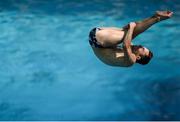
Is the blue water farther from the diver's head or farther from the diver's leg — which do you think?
the diver's leg

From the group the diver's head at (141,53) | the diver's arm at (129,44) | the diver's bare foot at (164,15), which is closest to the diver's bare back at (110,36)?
the diver's arm at (129,44)

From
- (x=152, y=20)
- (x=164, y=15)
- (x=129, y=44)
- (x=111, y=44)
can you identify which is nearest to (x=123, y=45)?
(x=129, y=44)

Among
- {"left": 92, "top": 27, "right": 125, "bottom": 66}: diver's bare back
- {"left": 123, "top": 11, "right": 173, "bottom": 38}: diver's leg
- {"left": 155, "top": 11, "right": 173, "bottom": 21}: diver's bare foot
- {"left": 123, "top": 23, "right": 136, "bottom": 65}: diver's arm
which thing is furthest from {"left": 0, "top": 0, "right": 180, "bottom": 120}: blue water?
{"left": 155, "top": 11, "right": 173, "bottom": 21}: diver's bare foot

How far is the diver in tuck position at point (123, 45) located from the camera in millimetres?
4828

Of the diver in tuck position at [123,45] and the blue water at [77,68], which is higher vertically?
the blue water at [77,68]

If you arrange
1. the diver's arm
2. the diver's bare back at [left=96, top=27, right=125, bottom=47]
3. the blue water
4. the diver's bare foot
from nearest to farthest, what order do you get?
1. the diver's bare foot
2. the diver's arm
3. the diver's bare back at [left=96, top=27, right=125, bottom=47]
4. the blue water

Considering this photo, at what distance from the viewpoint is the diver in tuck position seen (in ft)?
15.8

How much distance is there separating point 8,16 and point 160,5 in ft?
13.1

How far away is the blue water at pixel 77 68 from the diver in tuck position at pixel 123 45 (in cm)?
230

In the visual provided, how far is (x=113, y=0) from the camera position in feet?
38.4

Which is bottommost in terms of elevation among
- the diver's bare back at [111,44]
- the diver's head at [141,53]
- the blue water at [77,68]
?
the diver's head at [141,53]

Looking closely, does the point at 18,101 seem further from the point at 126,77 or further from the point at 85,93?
the point at 126,77

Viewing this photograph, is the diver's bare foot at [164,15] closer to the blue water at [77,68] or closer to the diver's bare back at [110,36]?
the diver's bare back at [110,36]

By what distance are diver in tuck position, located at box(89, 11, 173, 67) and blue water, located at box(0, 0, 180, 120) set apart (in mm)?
2297
